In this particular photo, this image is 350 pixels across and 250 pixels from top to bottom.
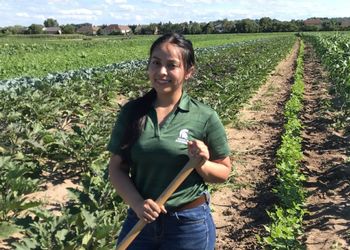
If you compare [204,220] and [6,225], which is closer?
[204,220]

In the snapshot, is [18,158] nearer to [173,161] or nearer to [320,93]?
[173,161]

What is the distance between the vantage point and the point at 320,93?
560 inches

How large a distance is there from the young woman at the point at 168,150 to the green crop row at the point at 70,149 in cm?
111

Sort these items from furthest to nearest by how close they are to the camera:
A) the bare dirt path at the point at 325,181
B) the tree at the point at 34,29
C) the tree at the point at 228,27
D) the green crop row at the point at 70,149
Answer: the tree at the point at 228,27 < the tree at the point at 34,29 < the bare dirt path at the point at 325,181 < the green crop row at the point at 70,149

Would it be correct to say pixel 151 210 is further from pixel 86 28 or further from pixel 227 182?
pixel 86 28

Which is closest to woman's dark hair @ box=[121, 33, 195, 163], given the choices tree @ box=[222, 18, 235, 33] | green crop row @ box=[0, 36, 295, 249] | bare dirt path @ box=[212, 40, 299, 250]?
green crop row @ box=[0, 36, 295, 249]

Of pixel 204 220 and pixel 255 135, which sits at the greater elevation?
pixel 204 220

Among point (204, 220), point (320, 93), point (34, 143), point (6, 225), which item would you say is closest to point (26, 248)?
point (6, 225)

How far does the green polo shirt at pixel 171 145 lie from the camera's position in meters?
2.14

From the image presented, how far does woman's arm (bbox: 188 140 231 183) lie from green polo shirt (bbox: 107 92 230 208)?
5cm

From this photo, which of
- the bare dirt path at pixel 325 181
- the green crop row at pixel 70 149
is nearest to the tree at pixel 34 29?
the green crop row at pixel 70 149

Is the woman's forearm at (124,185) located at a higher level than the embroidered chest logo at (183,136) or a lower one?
lower

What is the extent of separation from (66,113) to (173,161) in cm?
667

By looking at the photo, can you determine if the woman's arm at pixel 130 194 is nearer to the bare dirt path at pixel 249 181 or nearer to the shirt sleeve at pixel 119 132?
the shirt sleeve at pixel 119 132
